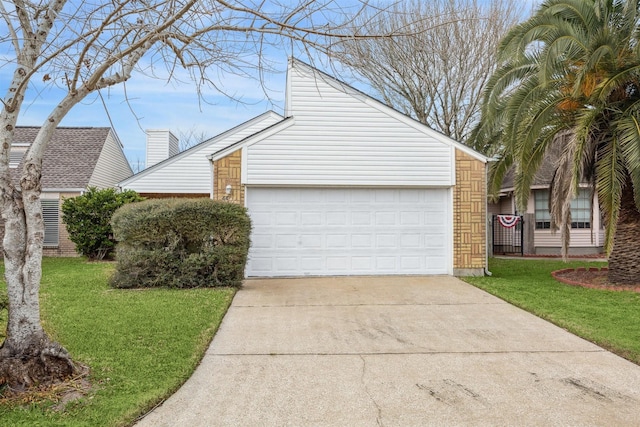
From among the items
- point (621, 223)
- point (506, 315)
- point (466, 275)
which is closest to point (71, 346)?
point (506, 315)

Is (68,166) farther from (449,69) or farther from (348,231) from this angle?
(449,69)

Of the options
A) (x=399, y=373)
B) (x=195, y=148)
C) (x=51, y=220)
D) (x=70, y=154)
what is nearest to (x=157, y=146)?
(x=70, y=154)

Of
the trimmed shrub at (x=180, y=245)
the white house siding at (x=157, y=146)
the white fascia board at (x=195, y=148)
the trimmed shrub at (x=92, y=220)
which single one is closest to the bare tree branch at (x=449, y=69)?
the white fascia board at (x=195, y=148)

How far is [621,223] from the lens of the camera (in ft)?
37.0

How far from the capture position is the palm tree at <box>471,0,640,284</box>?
9.80 meters

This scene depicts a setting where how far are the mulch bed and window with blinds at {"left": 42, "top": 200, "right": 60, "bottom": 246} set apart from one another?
1658cm

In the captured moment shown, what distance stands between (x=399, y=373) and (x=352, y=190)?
7.57 m

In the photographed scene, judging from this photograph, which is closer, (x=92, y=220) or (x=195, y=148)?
(x=92, y=220)

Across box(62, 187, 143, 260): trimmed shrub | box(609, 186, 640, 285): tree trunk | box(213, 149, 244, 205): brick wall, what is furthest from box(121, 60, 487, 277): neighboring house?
box(62, 187, 143, 260): trimmed shrub

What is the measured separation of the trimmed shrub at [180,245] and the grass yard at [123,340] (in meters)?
0.48

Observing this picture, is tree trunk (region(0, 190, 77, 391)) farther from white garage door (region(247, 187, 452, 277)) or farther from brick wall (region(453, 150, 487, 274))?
brick wall (region(453, 150, 487, 274))

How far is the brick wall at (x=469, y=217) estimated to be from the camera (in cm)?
1252

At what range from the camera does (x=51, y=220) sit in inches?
760

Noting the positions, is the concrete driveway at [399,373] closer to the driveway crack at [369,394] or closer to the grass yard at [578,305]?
the driveway crack at [369,394]
